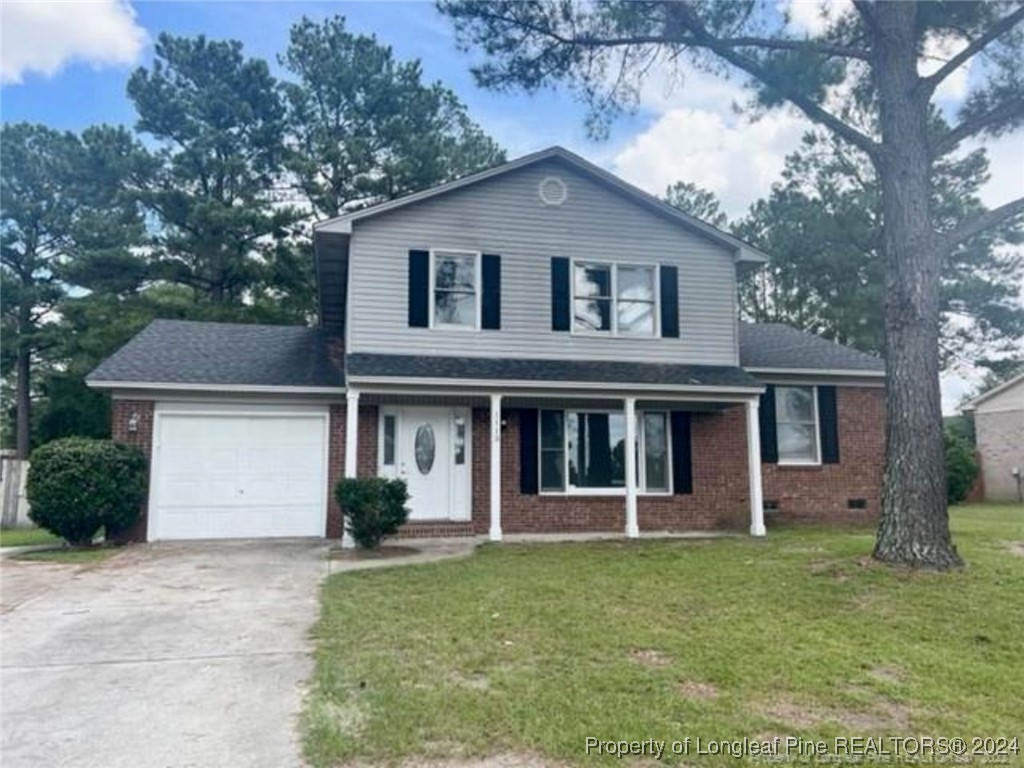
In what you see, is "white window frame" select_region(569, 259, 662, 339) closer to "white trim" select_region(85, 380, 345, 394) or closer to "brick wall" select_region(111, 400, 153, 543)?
"white trim" select_region(85, 380, 345, 394)

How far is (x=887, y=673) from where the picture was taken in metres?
4.55

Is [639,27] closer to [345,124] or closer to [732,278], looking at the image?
[732,278]

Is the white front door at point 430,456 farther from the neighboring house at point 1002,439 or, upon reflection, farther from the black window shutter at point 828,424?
the neighboring house at point 1002,439

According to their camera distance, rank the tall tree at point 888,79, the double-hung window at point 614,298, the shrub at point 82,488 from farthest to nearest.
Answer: the double-hung window at point 614,298
the shrub at point 82,488
the tall tree at point 888,79

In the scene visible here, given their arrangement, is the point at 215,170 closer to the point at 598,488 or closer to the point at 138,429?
the point at 138,429

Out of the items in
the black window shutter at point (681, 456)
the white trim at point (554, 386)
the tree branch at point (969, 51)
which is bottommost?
the black window shutter at point (681, 456)

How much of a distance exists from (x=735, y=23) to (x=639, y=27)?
3.95 feet

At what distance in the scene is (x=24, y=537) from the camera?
13.3m

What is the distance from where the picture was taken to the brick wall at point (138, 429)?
11.0 metres

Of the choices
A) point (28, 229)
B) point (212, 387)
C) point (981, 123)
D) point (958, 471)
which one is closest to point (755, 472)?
point (981, 123)

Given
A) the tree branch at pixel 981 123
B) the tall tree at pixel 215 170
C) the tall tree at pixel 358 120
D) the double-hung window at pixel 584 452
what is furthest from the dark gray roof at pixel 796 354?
the tall tree at pixel 215 170

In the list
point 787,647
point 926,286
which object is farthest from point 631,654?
point 926,286

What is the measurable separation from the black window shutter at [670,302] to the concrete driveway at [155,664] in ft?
23.2

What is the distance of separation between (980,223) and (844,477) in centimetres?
648
